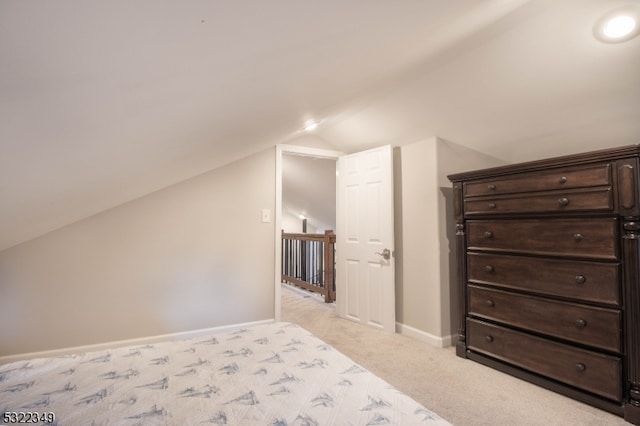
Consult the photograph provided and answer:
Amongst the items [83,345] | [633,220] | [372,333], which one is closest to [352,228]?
[372,333]

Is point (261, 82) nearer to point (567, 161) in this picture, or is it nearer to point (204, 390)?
point (204, 390)

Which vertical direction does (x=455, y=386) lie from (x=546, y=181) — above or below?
below

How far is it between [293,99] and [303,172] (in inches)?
149

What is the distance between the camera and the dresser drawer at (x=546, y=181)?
Answer: 1.93 meters

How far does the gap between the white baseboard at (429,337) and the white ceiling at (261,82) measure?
1.81 metres

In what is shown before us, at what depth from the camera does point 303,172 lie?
5.57 meters

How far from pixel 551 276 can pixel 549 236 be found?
10.5 inches

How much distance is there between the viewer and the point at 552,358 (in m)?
2.06

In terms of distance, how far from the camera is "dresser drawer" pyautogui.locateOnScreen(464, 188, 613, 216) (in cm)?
192

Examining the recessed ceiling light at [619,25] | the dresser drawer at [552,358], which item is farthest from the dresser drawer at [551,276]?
the recessed ceiling light at [619,25]

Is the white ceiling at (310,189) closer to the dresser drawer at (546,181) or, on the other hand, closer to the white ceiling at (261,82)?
the white ceiling at (261,82)

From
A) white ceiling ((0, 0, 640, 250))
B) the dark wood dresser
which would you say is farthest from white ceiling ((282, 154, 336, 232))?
the dark wood dresser

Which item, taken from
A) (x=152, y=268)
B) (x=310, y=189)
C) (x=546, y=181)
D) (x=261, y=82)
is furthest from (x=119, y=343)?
(x=310, y=189)

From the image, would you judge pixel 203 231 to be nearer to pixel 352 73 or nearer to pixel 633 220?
pixel 352 73
